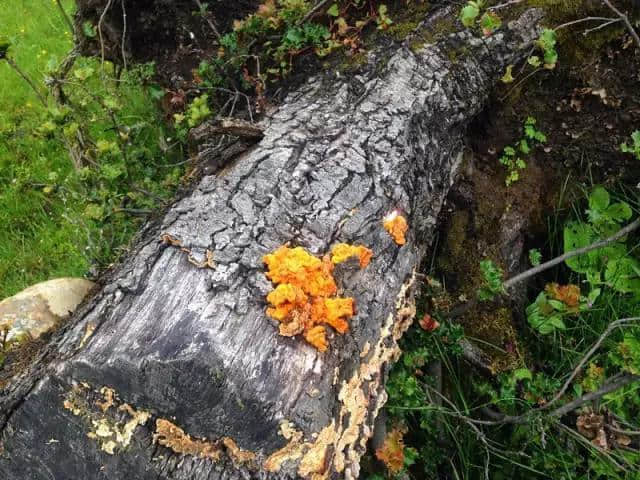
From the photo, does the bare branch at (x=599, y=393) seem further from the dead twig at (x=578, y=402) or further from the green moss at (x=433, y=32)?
the green moss at (x=433, y=32)

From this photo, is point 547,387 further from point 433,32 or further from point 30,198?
point 30,198

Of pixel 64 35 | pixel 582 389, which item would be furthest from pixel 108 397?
pixel 64 35

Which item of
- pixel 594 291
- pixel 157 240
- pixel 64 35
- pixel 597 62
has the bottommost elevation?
pixel 594 291

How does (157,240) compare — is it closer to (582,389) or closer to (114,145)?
(114,145)

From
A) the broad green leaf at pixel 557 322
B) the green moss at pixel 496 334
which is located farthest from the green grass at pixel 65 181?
the broad green leaf at pixel 557 322

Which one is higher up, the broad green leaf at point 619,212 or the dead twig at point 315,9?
the dead twig at point 315,9

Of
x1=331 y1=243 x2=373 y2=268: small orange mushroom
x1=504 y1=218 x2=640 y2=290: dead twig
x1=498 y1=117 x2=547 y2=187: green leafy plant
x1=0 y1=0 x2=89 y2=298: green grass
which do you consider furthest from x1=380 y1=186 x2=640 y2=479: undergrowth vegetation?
x1=0 y1=0 x2=89 y2=298: green grass

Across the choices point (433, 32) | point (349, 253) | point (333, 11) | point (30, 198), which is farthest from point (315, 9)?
point (30, 198)
